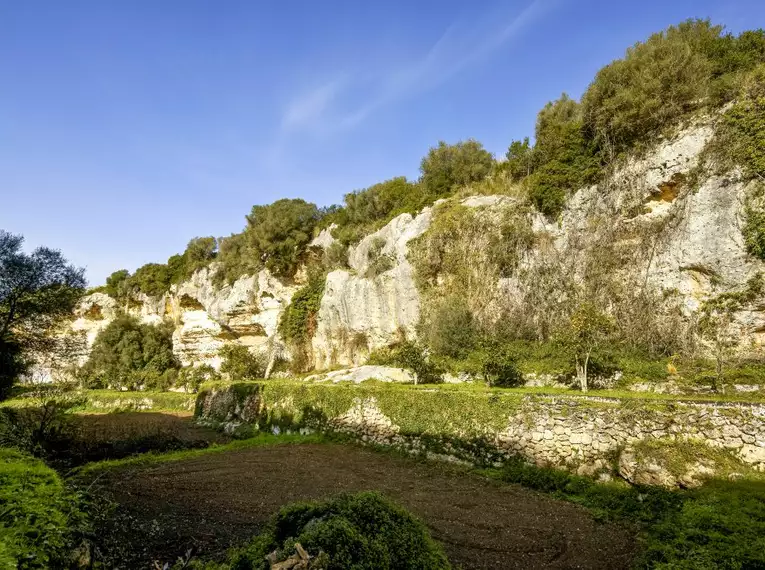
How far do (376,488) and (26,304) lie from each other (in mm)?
25455

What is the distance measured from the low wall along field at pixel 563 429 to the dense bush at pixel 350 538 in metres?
10.0

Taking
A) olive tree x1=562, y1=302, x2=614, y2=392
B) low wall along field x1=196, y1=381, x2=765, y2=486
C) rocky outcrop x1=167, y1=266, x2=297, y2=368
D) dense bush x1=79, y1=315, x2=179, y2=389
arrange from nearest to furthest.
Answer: low wall along field x1=196, y1=381, x2=765, y2=486 < olive tree x1=562, y1=302, x2=614, y2=392 < rocky outcrop x1=167, y1=266, x2=297, y2=368 < dense bush x1=79, y1=315, x2=179, y2=389

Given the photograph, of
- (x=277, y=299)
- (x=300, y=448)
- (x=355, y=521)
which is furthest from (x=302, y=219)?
(x=355, y=521)

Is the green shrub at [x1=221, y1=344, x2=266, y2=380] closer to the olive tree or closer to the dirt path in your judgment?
the dirt path

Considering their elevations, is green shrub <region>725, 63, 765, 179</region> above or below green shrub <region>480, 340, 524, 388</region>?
above

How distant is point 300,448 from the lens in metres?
18.7

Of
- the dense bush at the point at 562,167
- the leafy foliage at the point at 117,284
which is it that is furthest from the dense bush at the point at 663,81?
the leafy foliage at the point at 117,284

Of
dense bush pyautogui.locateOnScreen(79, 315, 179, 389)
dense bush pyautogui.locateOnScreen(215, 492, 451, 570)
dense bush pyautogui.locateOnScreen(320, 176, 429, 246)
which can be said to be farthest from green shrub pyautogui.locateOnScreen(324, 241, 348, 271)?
dense bush pyautogui.locateOnScreen(215, 492, 451, 570)

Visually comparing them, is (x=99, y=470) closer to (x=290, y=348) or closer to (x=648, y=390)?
(x=648, y=390)

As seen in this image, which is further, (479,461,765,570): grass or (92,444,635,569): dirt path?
(92,444,635,569): dirt path

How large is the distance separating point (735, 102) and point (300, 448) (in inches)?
1140

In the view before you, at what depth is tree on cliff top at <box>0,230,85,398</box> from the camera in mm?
23812

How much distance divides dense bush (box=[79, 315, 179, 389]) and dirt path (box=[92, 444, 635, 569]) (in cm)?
3896

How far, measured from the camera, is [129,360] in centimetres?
4919
